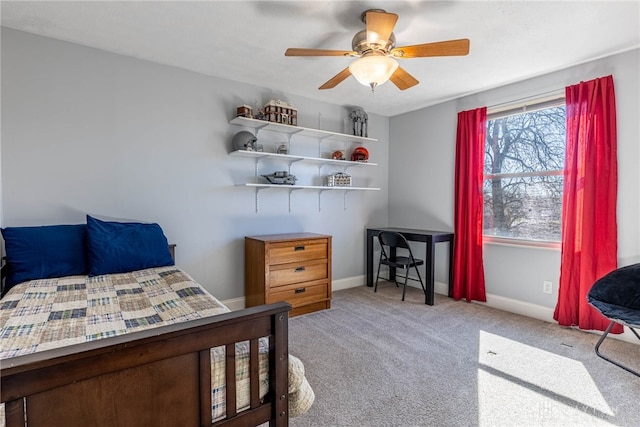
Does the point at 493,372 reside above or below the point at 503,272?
below

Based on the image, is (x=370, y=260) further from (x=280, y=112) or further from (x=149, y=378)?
(x=149, y=378)

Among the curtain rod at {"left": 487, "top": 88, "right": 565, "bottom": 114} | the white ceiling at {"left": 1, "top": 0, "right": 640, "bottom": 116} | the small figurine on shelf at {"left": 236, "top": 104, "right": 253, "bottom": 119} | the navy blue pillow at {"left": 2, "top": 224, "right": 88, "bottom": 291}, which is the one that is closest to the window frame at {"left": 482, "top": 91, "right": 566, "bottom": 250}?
the curtain rod at {"left": 487, "top": 88, "right": 565, "bottom": 114}

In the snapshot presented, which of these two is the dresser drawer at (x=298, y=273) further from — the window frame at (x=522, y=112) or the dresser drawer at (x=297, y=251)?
the window frame at (x=522, y=112)

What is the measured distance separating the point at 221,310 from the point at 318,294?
184 cm

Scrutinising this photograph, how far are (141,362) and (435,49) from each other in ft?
6.78

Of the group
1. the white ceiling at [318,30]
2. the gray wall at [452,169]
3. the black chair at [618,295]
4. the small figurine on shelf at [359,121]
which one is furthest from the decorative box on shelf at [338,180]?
the black chair at [618,295]

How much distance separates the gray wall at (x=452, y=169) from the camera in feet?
8.23

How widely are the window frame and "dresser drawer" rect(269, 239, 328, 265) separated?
1.74m

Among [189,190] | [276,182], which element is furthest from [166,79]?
[276,182]

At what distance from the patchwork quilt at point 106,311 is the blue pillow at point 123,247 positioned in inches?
3.5

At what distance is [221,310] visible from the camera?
1.57 metres

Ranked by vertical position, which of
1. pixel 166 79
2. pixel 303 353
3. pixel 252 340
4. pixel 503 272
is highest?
pixel 166 79

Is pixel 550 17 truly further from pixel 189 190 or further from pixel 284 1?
pixel 189 190

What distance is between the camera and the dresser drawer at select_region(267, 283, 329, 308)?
10.1 ft
